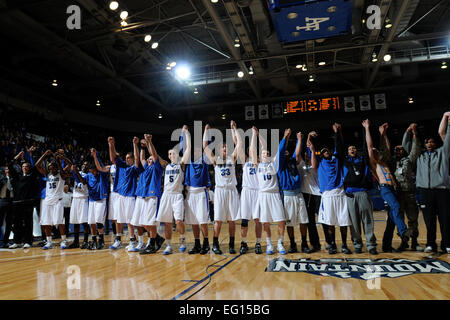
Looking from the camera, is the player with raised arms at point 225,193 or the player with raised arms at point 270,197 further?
Result: the player with raised arms at point 225,193

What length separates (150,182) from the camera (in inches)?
233

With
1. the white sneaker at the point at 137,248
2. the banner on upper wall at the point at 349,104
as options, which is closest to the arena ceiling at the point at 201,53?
the banner on upper wall at the point at 349,104

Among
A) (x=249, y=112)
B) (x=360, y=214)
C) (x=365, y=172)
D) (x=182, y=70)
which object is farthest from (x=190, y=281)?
(x=249, y=112)

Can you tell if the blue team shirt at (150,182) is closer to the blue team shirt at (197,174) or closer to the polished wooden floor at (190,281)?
the blue team shirt at (197,174)

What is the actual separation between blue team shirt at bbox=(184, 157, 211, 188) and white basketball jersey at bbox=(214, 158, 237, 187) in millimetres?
218

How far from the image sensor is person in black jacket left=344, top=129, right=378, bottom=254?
195 inches

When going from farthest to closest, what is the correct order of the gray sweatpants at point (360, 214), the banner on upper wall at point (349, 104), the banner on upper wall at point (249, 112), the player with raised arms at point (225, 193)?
the banner on upper wall at point (249, 112) → the banner on upper wall at point (349, 104) → the player with raised arms at point (225, 193) → the gray sweatpants at point (360, 214)

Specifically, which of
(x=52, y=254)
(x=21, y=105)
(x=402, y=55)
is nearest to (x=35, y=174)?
(x=52, y=254)

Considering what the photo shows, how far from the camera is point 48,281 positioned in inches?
144

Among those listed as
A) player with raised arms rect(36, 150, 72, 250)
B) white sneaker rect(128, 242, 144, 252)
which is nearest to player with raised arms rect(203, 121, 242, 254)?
white sneaker rect(128, 242, 144, 252)

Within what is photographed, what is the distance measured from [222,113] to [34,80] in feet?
37.6

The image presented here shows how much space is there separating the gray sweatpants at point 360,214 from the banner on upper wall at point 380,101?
12.9m

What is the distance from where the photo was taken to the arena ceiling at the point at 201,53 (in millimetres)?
10719

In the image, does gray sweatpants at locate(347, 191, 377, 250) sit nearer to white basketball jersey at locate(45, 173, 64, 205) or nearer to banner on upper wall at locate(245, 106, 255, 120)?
white basketball jersey at locate(45, 173, 64, 205)
